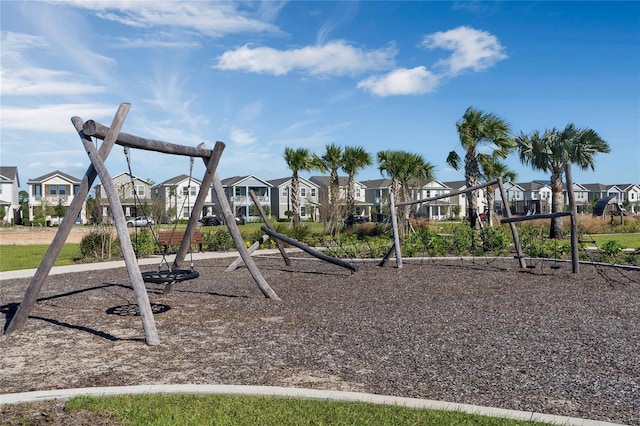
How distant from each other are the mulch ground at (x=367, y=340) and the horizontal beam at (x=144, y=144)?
2.44 metres

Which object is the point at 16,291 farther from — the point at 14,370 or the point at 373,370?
→ the point at 373,370

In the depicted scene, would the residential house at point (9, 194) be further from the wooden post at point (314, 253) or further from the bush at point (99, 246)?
the wooden post at point (314, 253)

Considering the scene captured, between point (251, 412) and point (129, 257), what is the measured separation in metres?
3.46

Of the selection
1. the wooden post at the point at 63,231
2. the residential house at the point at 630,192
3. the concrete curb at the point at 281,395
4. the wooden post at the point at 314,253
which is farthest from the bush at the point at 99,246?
the residential house at the point at 630,192

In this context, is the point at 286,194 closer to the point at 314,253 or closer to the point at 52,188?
the point at 52,188

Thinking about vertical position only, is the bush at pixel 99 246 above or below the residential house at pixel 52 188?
below

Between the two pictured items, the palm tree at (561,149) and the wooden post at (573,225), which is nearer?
the wooden post at (573,225)

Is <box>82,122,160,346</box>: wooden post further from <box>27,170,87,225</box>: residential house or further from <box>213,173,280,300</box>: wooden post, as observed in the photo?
<box>27,170,87,225</box>: residential house

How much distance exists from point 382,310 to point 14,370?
16.3 ft

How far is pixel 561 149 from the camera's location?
2750cm

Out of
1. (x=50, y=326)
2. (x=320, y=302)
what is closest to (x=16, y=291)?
(x=50, y=326)

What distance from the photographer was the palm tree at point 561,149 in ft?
90.8

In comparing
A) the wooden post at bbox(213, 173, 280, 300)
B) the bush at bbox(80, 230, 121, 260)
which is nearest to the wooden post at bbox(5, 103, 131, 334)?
the wooden post at bbox(213, 173, 280, 300)

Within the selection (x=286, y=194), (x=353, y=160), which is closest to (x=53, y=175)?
(x=286, y=194)
